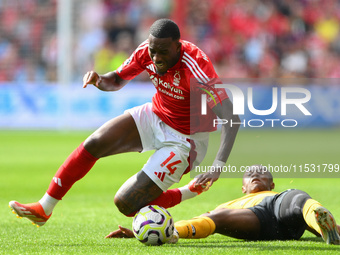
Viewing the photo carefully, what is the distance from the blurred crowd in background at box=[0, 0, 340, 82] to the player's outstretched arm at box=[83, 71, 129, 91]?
45.8ft

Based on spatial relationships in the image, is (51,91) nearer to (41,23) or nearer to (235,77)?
(41,23)

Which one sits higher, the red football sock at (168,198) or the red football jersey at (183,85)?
the red football jersey at (183,85)

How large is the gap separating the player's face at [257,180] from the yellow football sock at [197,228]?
2.36ft

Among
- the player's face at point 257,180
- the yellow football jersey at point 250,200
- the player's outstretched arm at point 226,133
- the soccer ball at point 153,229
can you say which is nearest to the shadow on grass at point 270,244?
the soccer ball at point 153,229

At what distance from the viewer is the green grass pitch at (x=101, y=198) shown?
4812 millimetres

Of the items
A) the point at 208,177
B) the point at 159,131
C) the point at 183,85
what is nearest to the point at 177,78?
the point at 183,85

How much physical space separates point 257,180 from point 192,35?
640 inches

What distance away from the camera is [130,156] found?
1528 cm

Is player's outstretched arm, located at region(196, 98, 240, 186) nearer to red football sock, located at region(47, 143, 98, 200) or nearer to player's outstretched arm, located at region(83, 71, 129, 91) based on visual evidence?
red football sock, located at region(47, 143, 98, 200)

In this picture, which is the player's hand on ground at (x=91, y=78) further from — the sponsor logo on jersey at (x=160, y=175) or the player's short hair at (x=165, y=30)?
the sponsor logo on jersey at (x=160, y=175)

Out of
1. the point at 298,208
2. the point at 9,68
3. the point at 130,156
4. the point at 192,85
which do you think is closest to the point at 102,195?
the point at 192,85

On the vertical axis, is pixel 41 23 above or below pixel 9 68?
above

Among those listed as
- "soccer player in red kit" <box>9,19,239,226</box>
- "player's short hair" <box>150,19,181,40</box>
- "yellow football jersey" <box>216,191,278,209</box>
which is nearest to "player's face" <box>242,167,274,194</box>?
"yellow football jersey" <box>216,191,278,209</box>

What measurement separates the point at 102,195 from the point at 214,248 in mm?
4226
